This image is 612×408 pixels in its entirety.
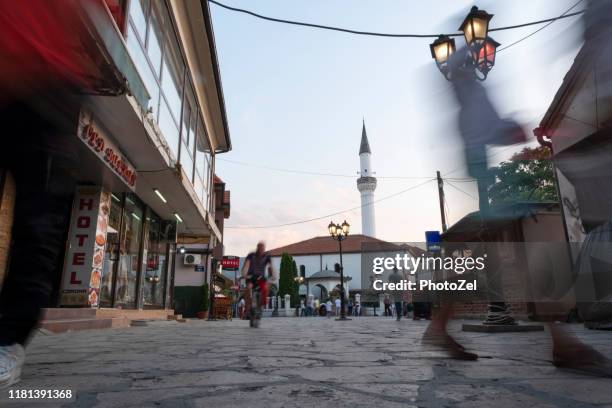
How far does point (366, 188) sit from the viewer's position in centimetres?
6594

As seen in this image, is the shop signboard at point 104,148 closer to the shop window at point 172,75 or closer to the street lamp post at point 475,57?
the shop window at point 172,75

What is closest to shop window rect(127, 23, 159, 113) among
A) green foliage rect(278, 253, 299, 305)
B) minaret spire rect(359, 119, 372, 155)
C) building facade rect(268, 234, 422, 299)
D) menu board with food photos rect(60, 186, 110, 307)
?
menu board with food photos rect(60, 186, 110, 307)

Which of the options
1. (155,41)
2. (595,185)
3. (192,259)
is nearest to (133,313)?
(155,41)

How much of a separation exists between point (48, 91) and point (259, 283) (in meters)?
7.40

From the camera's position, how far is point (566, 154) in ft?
7.36

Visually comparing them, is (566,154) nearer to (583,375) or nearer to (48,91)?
(583,375)

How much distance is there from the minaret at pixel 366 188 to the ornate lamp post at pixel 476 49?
6320 cm

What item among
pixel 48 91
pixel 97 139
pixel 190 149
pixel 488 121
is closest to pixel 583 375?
pixel 488 121

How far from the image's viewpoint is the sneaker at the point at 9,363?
143 centimetres

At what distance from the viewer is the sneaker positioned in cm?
143

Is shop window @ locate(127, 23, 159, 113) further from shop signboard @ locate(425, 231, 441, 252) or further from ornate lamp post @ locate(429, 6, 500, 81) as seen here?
shop signboard @ locate(425, 231, 441, 252)

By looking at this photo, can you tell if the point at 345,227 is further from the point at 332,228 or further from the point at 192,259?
the point at 192,259

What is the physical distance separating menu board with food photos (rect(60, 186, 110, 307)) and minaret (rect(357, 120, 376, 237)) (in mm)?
59379

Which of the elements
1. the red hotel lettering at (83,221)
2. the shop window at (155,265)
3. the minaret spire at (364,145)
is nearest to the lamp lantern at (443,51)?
the red hotel lettering at (83,221)
